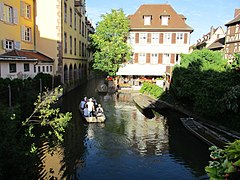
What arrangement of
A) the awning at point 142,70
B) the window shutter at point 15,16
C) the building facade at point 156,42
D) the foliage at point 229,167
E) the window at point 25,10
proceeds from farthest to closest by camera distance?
1. the building facade at point 156,42
2. the awning at point 142,70
3. the window at point 25,10
4. the window shutter at point 15,16
5. the foliage at point 229,167

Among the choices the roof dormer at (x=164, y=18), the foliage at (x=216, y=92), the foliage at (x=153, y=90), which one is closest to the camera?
the foliage at (x=216, y=92)

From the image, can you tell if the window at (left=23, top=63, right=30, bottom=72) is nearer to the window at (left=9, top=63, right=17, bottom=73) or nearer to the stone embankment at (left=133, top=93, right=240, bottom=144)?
the window at (left=9, top=63, right=17, bottom=73)

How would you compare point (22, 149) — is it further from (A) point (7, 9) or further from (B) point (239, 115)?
(A) point (7, 9)

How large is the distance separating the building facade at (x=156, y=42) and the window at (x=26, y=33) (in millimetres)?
14609

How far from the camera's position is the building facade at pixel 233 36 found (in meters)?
44.2

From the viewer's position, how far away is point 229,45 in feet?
156

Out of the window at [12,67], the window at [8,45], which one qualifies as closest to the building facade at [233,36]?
the window at [8,45]

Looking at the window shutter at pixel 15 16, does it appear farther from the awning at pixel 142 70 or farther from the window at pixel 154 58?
the window at pixel 154 58

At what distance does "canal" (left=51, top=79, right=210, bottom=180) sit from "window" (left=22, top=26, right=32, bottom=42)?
1149 cm

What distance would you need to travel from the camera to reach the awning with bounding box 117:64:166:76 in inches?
1395

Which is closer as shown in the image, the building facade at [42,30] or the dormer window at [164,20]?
the building facade at [42,30]

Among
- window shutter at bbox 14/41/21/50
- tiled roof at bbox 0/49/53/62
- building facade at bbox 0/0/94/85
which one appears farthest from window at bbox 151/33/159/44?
window shutter at bbox 14/41/21/50

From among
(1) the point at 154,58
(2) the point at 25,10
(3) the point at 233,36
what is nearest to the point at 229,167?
(2) the point at 25,10

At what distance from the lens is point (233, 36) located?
45.8 m
